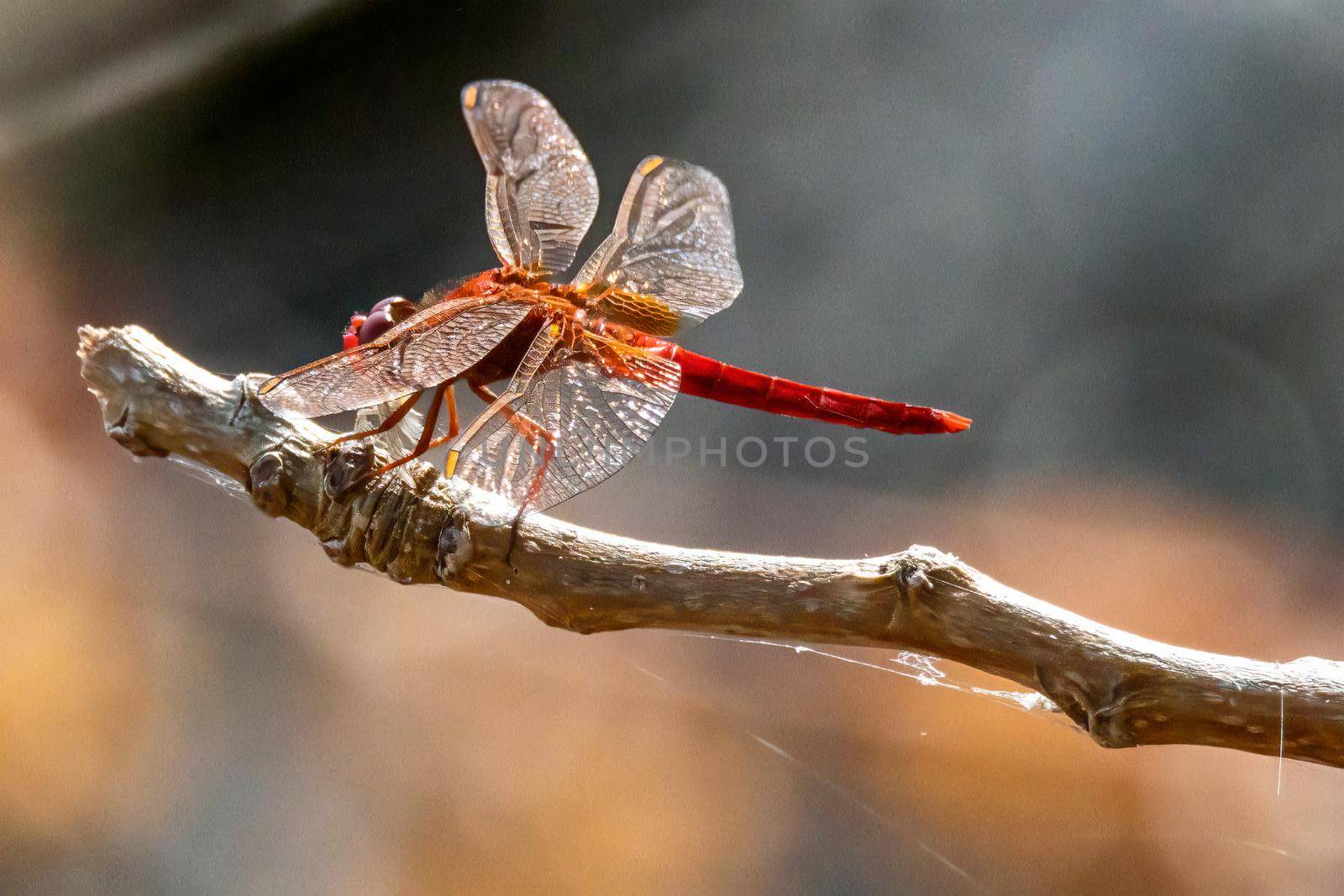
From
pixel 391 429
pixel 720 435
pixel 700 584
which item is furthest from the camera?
pixel 720 435

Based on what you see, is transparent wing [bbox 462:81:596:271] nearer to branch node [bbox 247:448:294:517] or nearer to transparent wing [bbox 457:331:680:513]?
transparent wing [bbox 457:331:680:513]

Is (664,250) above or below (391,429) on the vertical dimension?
above

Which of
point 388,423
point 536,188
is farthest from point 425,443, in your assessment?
point 536,188

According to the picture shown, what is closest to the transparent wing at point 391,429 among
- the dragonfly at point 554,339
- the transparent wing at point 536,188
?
the dragonfly at point 554,339

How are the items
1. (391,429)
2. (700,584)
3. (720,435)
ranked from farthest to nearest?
(720,435) < (391,429) < (700,584)

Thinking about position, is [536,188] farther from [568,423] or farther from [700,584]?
[700,584]

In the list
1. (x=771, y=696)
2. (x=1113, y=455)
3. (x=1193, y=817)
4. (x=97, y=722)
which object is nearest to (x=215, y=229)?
(x=97, y=722)

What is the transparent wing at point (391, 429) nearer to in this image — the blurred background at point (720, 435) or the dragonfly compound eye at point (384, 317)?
the dragonfly compound eye at point (384, 317)
